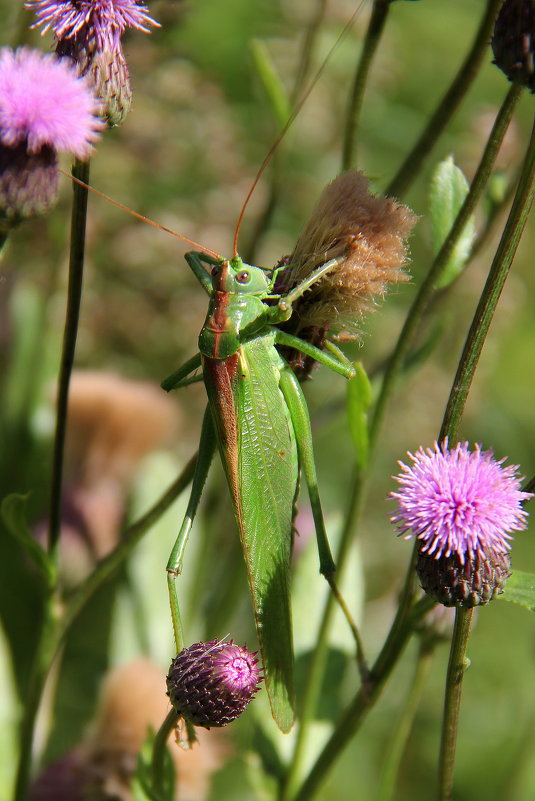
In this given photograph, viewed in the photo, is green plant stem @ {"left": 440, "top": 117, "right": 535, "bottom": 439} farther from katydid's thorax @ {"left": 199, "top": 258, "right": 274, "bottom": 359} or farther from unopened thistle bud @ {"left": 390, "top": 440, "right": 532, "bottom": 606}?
katydid's thorax @ {"left": 199, "top": 258, "right": 274, "bottom": 359}

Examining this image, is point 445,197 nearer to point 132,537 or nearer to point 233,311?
point 233,311

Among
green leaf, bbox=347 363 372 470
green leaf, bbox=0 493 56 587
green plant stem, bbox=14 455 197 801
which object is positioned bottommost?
green plant stem, bbox=14 455 197 801

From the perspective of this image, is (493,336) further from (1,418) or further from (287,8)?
(1,418)

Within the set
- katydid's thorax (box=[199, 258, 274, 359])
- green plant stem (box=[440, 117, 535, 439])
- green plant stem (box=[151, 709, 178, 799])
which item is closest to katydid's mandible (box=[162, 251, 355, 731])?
katydid's thorax (box=[199, 258, 274, 359])

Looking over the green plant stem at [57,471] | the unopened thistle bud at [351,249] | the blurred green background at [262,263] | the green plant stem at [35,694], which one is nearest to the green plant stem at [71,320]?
the green plant stem at [57,471]

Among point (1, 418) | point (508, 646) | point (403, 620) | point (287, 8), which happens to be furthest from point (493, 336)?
point (403, 620)
